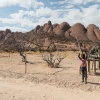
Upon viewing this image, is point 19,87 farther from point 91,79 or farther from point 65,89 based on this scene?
point 91,79

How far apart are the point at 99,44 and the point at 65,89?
24.4ft

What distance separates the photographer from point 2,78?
52.9 feet

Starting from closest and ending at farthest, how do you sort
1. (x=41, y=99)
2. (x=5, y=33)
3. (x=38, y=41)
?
1. (x=41, y=99)
2. (x=38, y=41)
3. (x=5, y=33)

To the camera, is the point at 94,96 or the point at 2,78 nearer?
the point at 94,96

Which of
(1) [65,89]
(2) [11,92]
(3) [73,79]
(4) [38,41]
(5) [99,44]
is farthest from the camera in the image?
(4) [38,41]

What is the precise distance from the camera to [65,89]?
12820 millimetres

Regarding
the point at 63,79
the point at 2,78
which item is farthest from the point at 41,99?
the point at 2,78

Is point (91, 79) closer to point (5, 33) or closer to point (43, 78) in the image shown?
point (43, 78)

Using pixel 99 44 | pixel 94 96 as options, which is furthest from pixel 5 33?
pixel 94 96

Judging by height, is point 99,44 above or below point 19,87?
above

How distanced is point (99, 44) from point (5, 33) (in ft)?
343

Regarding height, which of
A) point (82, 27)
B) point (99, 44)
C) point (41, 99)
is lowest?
point (41, 99)

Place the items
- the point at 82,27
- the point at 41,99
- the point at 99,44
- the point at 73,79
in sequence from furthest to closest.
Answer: the point at 82,27, the point at 99,44, the point at 73,79, the point at 41,99

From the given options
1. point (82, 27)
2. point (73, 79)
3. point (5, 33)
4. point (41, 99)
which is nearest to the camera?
point (41, 99)
